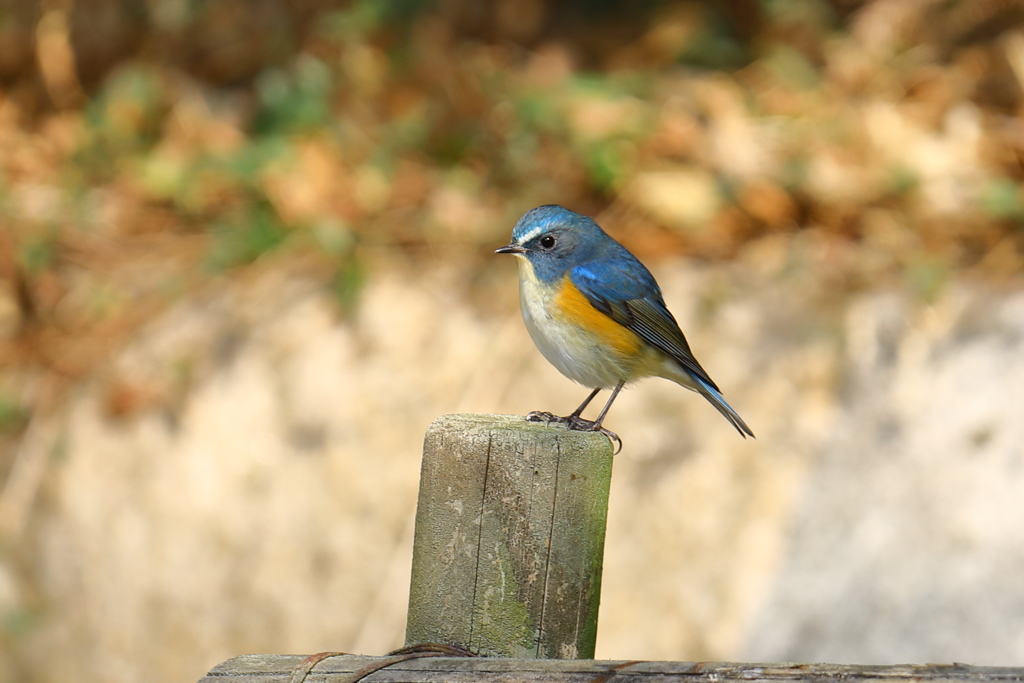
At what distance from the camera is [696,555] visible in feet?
16.3

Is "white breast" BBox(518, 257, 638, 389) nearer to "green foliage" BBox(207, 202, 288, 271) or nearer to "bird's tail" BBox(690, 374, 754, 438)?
"bird's tail" BBox(690, 374, 754, 438)

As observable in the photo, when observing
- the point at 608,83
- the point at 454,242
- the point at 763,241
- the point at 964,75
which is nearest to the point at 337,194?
the point at 454,242

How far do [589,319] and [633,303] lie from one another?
0.20 metres

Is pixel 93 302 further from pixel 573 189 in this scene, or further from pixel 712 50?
pixel 712 50

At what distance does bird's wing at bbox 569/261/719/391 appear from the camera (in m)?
3.39

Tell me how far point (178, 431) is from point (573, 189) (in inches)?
105

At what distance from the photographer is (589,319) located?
3336 millimetres

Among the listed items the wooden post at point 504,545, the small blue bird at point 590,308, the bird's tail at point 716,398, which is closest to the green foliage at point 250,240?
the small blue bird at point 590,308

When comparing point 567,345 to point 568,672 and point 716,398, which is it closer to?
point 716,398

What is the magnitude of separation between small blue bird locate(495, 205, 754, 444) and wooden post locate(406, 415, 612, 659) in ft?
4.34

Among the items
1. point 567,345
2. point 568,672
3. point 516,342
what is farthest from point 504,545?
point 516,342

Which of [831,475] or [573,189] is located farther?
Answer: [573,189]

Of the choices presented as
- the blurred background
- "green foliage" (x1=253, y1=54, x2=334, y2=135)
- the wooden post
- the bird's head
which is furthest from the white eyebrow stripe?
"green foliage" (x1=253, y1=54, x2=334, y2=135)

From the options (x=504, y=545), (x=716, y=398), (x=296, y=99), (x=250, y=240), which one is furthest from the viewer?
(x=296, y=99)
